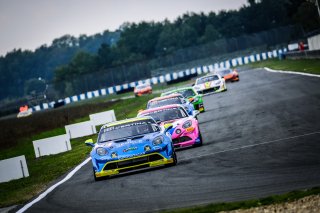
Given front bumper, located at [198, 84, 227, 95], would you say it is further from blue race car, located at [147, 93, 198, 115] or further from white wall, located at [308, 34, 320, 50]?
white wall, located at [308, 34, 320, 50]

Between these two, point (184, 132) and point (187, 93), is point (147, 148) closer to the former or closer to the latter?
point (184, 132)

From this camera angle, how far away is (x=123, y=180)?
44.8ft

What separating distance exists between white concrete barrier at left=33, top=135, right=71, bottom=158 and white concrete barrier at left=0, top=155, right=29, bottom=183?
21.0 feet

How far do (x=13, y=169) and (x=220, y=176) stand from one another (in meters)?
8.49

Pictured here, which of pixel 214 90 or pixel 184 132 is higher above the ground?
pixel 184 132

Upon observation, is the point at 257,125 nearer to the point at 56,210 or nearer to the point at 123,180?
the point at 123,180

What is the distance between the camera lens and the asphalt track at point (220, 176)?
9.96m

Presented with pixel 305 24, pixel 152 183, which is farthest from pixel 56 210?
pixel 305 24

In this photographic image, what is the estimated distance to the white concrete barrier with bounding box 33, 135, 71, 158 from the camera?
25.3m

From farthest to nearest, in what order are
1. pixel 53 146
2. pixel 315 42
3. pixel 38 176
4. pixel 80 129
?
pixel 315 42 → pixel 80 129 → pixel 53 146 → pixel 38 176

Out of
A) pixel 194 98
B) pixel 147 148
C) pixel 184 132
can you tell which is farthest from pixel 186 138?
pixel 194 98

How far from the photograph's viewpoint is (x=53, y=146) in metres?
25.5

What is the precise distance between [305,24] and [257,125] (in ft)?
330

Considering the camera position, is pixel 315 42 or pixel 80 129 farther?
pixel 315 42
